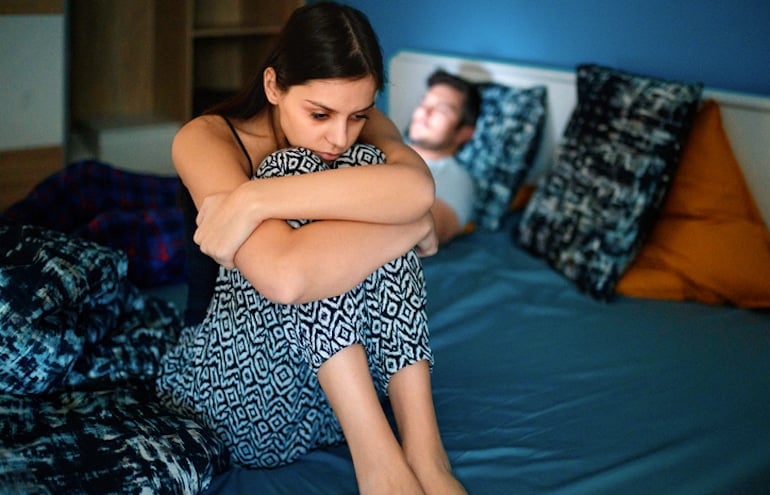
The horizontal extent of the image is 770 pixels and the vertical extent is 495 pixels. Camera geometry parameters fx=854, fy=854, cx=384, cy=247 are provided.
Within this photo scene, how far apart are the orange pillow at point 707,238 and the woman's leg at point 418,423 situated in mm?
967

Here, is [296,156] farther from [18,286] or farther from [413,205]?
[18,286]

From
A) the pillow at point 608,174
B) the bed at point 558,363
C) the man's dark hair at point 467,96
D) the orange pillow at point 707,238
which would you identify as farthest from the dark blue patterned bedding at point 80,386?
the man's dark hair at point 467,96

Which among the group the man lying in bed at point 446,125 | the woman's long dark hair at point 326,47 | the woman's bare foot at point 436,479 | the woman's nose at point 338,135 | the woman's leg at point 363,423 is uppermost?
the woman's long dark hair at point 326,47

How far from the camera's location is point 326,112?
1.33m

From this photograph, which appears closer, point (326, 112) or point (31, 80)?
point (326, 112)

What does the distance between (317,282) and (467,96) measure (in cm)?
157

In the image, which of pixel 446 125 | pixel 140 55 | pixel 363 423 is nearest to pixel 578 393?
pixel 363 423

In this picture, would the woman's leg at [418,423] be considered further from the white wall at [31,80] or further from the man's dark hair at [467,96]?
the white wall at [31,80]

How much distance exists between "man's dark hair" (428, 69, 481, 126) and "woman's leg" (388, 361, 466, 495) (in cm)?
145

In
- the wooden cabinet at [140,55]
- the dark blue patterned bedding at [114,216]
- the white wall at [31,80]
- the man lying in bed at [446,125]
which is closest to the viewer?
the dark blue patterned bedding at [114,216]

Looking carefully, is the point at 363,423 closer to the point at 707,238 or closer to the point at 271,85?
the point at 271,85

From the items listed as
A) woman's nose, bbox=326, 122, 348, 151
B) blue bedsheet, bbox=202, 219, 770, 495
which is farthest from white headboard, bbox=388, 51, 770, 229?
woman's nose, bbox=326, 122, 348, 151

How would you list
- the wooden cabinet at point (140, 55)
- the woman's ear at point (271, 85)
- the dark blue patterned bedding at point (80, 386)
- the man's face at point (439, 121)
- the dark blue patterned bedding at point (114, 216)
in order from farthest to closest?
the wooden cabinet at point (140, 55) → the man's face at point (439, 121) → the dark blue patterned bedding at point (114, 216) → the woman's ear at point (271, 85) → the dark blue patterned bedding at point (80, 386)

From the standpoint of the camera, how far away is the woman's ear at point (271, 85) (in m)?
1.41
